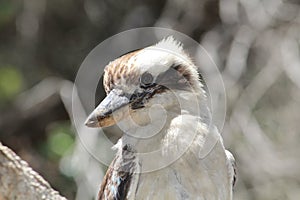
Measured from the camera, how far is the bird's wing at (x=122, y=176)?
9.34 feet

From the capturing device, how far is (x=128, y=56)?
279 centimetres

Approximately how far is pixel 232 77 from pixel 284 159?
0.62m

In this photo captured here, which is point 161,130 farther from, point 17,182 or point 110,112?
point 17,182

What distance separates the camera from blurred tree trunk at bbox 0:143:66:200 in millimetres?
2662

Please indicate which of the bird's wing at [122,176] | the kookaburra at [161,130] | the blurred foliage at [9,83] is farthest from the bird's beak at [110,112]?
the blurred foliage at [9,83]

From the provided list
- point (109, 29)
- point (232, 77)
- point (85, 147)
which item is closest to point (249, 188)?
point (232, 77)

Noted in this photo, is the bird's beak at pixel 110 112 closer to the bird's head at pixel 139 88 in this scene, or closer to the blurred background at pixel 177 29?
the bird's head at pixel 139 88

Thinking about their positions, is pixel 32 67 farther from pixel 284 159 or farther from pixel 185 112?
pixel 185 112

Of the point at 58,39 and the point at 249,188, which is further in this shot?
the point at 58,39

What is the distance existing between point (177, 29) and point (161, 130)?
2.71 meters

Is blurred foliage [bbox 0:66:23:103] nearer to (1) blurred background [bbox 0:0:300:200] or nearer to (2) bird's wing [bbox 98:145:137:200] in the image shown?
(1) blurred background [bbox 0:0:300:200]

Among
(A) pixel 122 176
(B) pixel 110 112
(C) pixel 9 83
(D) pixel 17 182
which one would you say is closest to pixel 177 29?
(C) pixel 9 83

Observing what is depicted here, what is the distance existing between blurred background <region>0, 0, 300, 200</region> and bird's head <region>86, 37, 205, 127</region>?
6.60ft

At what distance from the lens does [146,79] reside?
108 inches
